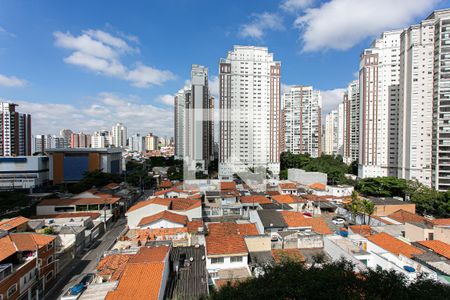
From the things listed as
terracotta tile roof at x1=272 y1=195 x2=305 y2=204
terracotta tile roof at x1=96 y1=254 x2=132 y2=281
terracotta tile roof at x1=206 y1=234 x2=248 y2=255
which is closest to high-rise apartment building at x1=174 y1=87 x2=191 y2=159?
terracotta tile roof at x1=272 y1=195 x2=305 y2=204

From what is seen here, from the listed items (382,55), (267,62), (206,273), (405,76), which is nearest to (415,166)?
(405,76)

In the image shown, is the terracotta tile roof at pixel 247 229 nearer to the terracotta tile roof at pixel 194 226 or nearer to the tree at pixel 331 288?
the terracotta tile roof at pixel 194 226

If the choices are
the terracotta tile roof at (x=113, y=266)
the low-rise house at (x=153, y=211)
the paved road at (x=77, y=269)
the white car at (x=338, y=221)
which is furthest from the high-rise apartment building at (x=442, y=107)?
the paved road at (x=77, y=269)

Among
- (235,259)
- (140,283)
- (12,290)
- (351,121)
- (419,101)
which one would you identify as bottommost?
(12,290)

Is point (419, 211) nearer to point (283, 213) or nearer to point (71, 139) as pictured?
point (283, 213)

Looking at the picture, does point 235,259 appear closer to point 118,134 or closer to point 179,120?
point 179,120

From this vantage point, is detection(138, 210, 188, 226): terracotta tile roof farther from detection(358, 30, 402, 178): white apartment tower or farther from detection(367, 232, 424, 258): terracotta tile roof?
detection(358, 30, 402, 178): white apartment tower

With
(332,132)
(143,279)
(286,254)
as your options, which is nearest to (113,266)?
(143,279)
